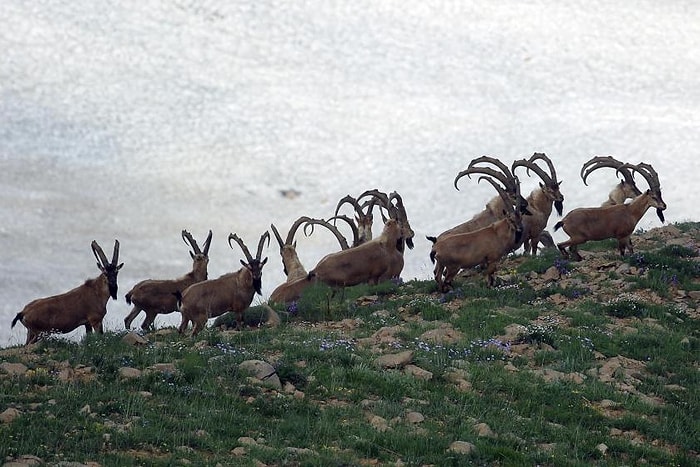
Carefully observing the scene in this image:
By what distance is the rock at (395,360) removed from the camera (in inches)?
597

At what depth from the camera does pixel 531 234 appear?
80.3 feet

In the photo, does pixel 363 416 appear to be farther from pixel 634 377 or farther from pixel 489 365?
pixel 634 377

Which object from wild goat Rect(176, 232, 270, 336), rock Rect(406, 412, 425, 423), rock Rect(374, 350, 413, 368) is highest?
wild goat Rect(176, 232, 270, 336)

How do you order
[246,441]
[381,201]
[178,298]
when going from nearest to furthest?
[246,441], [178,298], [381,201]

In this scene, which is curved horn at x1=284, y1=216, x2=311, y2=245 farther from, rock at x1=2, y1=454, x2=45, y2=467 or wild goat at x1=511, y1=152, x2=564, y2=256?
rock at x1=2, y1=454, x2=45, y2=467

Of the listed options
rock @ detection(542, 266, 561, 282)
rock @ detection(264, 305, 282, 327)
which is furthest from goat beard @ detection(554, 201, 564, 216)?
rock @ detection(264, 305, 282, 327)

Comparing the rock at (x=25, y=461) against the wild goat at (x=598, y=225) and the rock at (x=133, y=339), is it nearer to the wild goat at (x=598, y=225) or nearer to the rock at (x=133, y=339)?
the rock at (x=133, y=339)

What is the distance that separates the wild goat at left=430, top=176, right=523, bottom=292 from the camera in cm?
2088

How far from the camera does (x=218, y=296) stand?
65.4ft

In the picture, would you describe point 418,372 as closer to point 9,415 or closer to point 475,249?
point 9,415

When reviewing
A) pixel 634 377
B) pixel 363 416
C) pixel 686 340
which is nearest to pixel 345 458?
pixel 363 416

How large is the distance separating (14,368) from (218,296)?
20.4ft

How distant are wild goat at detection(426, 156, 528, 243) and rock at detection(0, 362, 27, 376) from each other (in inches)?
366

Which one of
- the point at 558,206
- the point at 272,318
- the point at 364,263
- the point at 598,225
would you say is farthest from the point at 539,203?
the point at 272,318
